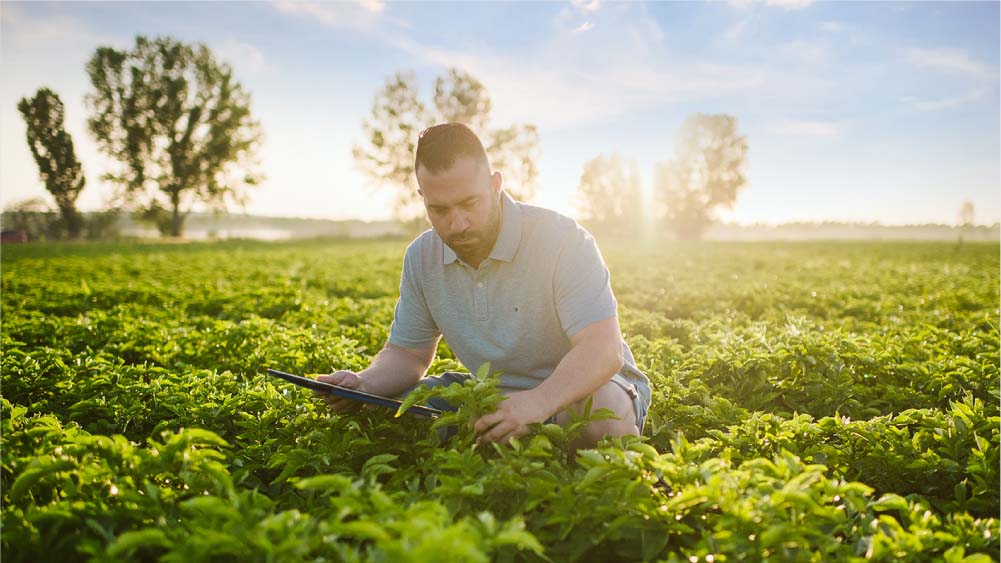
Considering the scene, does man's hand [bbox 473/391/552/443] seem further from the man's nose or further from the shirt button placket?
the man's nose

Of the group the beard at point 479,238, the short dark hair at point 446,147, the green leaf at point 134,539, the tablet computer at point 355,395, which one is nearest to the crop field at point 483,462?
the green leaf at point 134,539

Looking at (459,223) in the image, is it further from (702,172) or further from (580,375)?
(702,172)

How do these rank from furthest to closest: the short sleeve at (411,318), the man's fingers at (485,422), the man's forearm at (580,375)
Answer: the short sleeve at (411,318) → the man's forearm at (580,375) → the man's fingers at (485,422)

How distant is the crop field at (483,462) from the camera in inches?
68.9

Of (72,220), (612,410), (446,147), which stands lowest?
(612,410)

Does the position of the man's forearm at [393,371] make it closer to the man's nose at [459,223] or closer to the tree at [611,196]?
the man's nose at [459,223]

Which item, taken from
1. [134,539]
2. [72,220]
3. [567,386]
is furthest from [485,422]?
[72,220]

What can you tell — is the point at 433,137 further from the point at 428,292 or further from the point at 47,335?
the point at 47,335

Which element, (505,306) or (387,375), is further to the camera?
(387,375)

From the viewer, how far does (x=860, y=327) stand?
21.9 feet

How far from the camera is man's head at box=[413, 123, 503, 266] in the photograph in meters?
2.66

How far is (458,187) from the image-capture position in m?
2.69

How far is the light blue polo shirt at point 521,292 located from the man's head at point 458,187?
0.14 m

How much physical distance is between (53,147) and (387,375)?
59.1 metres
